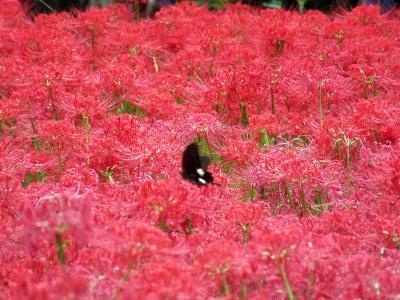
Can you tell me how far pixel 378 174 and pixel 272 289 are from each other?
2.17ft

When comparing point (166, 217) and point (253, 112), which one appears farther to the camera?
point (253, 112)

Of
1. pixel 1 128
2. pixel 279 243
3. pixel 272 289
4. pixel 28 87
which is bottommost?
pixel 1 128

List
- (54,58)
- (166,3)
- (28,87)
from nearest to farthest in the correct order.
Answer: (28,87) < (54,58) < (166,3)

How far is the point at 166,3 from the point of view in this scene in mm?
5438

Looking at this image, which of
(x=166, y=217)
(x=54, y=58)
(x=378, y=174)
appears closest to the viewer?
(x=166, y=217)

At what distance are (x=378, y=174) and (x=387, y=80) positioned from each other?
1008 millimetres

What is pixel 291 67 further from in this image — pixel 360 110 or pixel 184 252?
pixel 184 252

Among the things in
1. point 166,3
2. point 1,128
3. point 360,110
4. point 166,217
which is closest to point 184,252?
point 166,217

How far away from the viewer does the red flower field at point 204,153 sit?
1548mm

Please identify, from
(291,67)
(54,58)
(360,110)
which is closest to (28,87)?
(54,58)

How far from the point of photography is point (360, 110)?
2576mm

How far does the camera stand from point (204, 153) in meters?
2.74

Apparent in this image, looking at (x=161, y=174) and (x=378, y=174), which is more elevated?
(x=378, y=174)

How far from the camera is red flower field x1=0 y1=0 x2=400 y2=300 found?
155 centimetres
